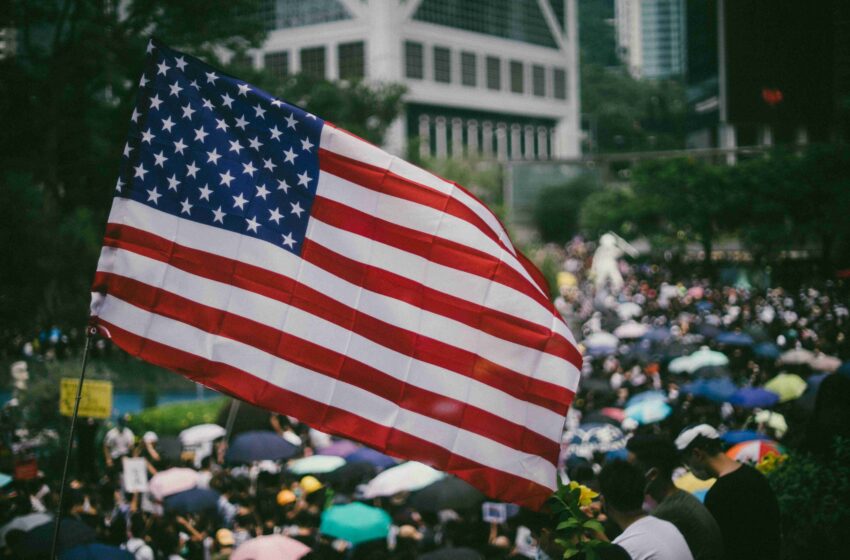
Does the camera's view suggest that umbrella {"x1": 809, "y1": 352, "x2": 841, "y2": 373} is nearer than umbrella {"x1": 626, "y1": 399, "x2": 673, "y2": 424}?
No

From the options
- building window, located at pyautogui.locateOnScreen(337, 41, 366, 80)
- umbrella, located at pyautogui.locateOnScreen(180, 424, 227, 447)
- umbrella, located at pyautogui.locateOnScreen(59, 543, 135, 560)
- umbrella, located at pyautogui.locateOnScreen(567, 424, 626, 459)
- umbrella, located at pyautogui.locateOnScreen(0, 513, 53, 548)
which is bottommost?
umbrella, located at pyautogui.locateOnScreen(180, 424, 227, 447)

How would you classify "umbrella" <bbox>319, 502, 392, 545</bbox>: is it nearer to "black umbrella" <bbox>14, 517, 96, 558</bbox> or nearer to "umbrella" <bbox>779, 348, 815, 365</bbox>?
"black umbrella" <bbox>14, 517, 96, 558</bbox>

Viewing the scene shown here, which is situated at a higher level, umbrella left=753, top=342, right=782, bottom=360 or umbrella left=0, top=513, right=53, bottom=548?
umbrella left=0, top=513, right=53, bottom=548

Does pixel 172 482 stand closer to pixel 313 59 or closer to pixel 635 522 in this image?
pixel 635 522

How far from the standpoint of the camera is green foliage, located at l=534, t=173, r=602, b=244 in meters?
69.1

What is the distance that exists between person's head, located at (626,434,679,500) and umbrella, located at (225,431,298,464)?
714 cm

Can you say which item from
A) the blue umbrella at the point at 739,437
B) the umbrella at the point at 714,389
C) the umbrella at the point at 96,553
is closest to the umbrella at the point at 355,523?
the umbrella at the point at 96,553

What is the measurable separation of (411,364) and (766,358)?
13848 millimetres

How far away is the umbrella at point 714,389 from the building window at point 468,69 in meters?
72.0

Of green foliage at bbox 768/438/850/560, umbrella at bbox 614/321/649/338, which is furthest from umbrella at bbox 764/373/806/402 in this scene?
umbrella at bbox 614/321/649/338

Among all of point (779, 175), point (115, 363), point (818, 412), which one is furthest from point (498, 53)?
point (818, 412)

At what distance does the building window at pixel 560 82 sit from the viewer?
93.5 m

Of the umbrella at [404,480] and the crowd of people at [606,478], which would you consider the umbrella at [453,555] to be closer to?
the crowd of people at [606,478]

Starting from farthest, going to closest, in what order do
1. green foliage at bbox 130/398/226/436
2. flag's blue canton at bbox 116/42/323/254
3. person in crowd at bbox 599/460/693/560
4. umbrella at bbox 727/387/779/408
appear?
1. green foliage at bbox 130/398/226/436
2. umbrella at bbox 727/387/779/408
3. flag's blue canton at bbox 116/42/323/254
4. person in crowd at bbox 599/460/693/560
